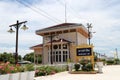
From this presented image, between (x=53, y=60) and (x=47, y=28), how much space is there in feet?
20.6

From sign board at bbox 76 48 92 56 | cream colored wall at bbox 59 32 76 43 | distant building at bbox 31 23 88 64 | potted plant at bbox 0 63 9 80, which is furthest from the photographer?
cream colored wall at bbox 59 32 76 43

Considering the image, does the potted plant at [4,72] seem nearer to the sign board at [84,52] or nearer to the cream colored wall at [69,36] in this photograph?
the sign board at [84,52]

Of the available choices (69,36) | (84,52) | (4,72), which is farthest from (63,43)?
(4,72)

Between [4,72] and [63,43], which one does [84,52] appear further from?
[63,43]

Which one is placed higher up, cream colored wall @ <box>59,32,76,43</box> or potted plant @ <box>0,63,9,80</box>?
cream colored wall @ <box>59,32,76,43</box>

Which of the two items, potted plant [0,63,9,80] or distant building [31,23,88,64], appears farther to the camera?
distant building [31,23,88,64]

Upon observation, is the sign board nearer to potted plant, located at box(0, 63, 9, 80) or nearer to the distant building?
potted plant, located at box(0, 63, 9, 80)

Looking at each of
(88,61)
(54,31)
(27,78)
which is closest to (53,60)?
(54,31)

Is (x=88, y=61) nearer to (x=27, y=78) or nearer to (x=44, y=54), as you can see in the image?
(x=27, y=78)

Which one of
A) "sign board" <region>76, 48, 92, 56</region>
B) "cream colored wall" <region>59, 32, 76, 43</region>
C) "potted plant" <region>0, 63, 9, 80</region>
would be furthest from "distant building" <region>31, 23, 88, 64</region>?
"potted plant" <region>0, 63, 9, 80</region>

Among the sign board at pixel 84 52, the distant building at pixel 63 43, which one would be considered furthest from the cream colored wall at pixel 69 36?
the sign board at pixel 84 52

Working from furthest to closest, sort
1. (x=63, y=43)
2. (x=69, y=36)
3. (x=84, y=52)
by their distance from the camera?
(x=69, y=36), (x=63, y=43), (x=84, y=52)

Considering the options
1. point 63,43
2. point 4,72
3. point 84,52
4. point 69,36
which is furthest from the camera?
point 69,36

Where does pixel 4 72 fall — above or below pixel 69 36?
below
